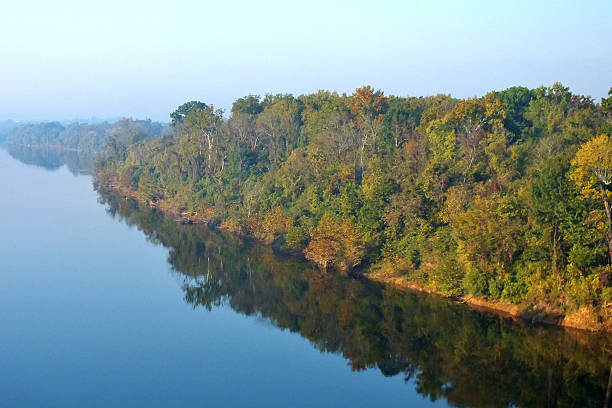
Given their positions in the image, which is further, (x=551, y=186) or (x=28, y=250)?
(x=28, y=250)

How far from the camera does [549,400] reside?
1694cm

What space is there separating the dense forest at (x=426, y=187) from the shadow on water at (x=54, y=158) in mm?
32318

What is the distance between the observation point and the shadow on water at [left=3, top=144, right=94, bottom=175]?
262 ft

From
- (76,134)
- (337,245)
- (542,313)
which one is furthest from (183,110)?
(76,134)

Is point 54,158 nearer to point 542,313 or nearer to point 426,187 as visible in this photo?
point 426,187

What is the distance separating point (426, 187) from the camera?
28719 mm

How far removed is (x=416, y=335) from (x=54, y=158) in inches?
3372

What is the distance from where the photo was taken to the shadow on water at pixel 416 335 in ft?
58.3

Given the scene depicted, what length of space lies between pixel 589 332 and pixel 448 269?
621cm

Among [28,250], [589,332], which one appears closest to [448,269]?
[589,332]

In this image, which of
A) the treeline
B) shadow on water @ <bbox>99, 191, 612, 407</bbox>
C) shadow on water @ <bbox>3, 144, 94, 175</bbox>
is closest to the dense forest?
shadow on water @ <bbox>99, 191, 612, 407</bbox>

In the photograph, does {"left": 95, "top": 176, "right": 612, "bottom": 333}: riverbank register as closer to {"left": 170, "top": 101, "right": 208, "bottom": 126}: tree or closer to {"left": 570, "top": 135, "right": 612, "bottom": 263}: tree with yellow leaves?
{"left": 570, "top": 135, "right": 612, "bottom": 263}: tree with yellow leaves

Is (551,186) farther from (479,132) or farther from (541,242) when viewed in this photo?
(479,132)

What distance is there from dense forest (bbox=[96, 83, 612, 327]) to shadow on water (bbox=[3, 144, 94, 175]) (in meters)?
32.3
